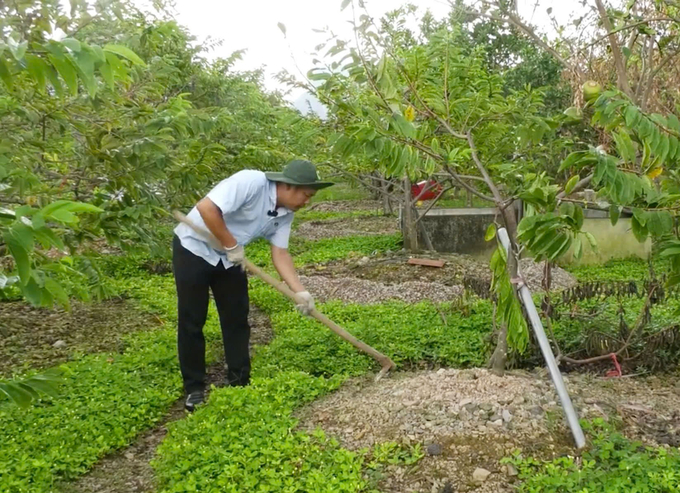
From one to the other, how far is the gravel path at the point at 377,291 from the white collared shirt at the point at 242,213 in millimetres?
2884

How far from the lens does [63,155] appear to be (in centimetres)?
628

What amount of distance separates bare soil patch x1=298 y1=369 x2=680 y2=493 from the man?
0.88 meters

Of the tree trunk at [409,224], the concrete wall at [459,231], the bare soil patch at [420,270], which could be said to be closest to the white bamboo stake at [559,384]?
the bare soil patch at [420,270]

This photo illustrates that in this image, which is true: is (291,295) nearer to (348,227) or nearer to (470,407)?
(470,407)

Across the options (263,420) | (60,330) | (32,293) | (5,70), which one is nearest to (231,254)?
(263,420)

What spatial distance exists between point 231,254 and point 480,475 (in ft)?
6.57

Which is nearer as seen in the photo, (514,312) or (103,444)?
(514,312)

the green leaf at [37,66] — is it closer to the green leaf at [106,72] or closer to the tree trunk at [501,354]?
the green leaf at [106,72]

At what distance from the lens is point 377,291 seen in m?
7.52

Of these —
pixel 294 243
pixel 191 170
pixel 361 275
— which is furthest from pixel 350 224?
pixel 191 170

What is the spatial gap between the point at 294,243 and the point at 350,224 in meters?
3.07

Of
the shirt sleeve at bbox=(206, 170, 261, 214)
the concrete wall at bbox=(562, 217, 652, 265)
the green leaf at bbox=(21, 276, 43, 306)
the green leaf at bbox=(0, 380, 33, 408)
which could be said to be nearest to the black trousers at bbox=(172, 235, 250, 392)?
the shirt sleeve at bbox=(206, 170, 261, 214)

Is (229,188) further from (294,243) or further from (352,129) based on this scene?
(294,243)

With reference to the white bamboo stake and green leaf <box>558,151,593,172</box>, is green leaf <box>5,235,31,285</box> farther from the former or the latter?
the white bamboo stake
